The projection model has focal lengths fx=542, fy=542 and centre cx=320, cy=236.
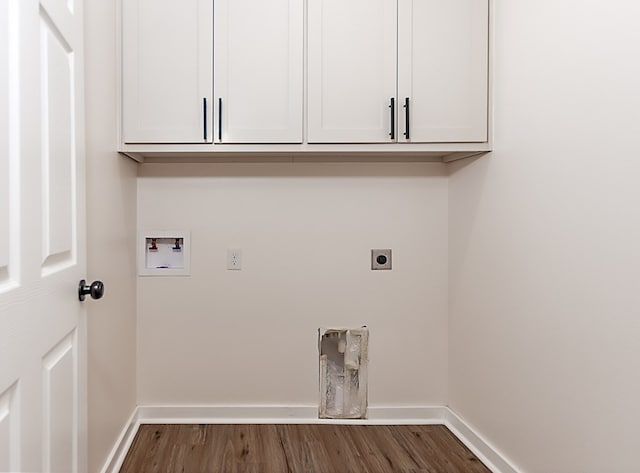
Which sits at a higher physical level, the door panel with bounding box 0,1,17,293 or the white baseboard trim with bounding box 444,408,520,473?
the door panel with bounding box 0,1,17,293

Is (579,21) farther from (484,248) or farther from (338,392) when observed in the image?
(338,392)

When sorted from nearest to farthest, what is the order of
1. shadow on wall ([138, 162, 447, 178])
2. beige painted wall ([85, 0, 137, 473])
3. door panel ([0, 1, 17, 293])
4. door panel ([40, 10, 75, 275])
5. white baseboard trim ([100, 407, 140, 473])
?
1. door panel ([0, 1, 17, 293])
2. door panel ([40, 10, 75, 275])
3. beige painted wall ([85, 0, 137, 473])
4. white baseboard trim ([100, 407, 140, 473])
5. shadow on wall ([138, 162, 447, 178])

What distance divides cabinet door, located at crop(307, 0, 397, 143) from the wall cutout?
34.2 inches

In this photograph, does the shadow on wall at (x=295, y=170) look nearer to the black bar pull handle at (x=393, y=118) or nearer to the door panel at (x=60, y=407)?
the black bar pull handle at (x=393, y=118)

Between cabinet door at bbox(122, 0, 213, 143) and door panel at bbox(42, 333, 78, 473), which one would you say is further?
cabinet door at bbox(122, 0, 213, 143)

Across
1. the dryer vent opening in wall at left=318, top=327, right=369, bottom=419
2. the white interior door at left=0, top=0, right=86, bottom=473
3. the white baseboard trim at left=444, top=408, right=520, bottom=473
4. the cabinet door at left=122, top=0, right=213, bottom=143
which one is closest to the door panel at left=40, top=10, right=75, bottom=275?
the white interior door at left=0, top=0, right=86, bottom=473

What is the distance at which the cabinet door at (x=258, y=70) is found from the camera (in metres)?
2.25

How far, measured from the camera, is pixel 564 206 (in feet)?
5.70

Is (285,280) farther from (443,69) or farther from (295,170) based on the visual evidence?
(443,69)

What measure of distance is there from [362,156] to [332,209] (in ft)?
0.98

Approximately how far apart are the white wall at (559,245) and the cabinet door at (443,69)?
0.09 metres

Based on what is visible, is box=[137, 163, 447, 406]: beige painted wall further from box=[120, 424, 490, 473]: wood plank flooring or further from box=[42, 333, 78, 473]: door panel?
box=[42, 333, 78, 473]: door panel

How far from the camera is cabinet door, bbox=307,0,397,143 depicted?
2.27 metres

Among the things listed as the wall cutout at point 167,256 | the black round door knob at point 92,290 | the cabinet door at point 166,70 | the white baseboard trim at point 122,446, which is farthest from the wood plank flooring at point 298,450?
the cabinet door at point 166,70
